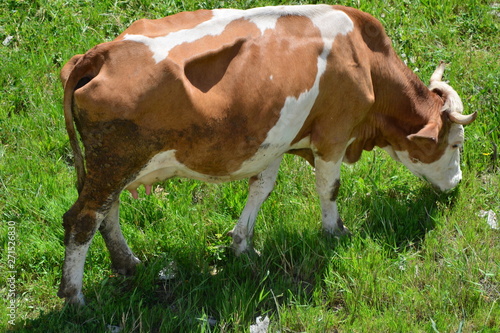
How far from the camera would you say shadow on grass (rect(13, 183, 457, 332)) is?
215 inches

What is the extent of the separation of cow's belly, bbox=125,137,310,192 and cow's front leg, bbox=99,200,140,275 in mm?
359

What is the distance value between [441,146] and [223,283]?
2409mm

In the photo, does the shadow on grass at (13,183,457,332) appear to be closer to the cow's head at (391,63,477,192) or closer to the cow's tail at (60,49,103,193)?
the cow's head at (391,63,477,192)

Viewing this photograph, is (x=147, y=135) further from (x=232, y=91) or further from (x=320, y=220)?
(x=320, y=220)

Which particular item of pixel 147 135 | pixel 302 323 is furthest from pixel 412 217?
pixel 147 135

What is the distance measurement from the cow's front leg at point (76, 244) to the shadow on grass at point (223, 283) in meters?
0.14

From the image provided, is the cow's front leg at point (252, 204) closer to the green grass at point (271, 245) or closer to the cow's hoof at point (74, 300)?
the green grass at point (271, 245)

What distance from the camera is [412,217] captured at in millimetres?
6621

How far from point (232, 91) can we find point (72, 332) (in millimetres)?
2159

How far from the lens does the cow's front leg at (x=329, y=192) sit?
20.2 feet

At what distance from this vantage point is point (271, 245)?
20.5 ft

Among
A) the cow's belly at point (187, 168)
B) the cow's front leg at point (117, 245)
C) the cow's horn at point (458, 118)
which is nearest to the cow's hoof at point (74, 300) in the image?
the cow's front leg at point (117, 245)

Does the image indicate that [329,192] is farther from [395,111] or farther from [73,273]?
[73,273]

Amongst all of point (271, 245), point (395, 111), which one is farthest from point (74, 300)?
point (395, 111)
